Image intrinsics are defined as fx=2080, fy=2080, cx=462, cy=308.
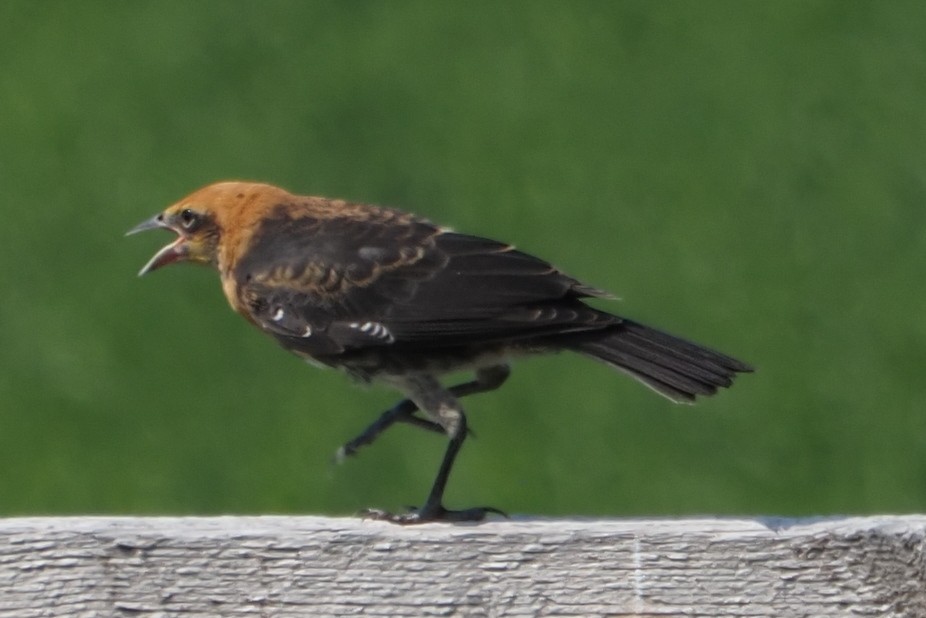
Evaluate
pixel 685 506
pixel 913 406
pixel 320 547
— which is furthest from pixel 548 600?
pixel 913 406

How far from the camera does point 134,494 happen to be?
8.98 metres

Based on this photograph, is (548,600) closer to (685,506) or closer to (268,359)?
(685,506)

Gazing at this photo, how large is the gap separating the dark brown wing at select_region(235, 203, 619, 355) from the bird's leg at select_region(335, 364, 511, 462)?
19cm

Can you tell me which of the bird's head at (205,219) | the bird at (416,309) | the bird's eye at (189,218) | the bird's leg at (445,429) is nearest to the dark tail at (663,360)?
the bird at (416,309)

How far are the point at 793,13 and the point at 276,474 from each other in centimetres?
498

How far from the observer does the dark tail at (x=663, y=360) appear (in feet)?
16.5

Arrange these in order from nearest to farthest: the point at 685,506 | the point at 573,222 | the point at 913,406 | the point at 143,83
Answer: the point at 685,506
the point at 913,406
the point at 573,222
the point at 143,83

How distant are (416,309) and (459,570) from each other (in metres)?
2.21

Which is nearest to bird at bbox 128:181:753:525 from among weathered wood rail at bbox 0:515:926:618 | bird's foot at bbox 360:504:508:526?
bird's foot at bbox 360:504:508:526

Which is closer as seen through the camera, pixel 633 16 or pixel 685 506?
pixel 685 506

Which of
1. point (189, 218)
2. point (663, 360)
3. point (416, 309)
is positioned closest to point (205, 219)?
point (189, 218)

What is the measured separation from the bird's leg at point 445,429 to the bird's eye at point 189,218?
3.84 ft

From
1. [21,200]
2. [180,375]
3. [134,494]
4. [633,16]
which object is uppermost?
[633,16]

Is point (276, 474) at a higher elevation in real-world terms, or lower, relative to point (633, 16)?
lower
